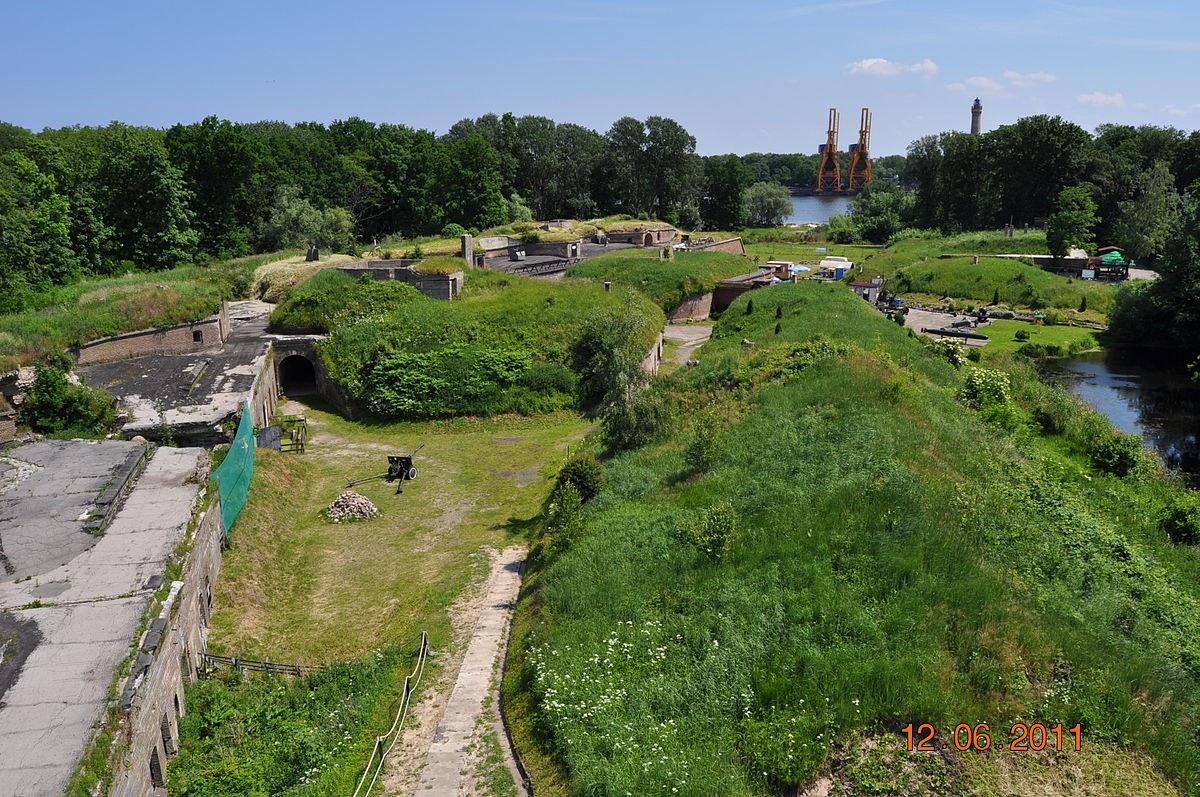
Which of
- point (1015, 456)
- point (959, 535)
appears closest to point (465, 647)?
point (959, 535)

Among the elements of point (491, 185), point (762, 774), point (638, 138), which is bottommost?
point (762, 774)

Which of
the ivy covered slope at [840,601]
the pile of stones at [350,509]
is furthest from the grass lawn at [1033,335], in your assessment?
the pile of stones at [350,509]

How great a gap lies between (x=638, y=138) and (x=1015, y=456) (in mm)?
72841

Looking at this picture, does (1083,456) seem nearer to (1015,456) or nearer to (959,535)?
(1015,456)

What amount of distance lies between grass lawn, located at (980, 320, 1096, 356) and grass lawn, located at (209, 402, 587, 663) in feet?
99.5

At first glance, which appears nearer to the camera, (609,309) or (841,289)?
(609,309)

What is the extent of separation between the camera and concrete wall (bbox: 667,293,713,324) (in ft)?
163

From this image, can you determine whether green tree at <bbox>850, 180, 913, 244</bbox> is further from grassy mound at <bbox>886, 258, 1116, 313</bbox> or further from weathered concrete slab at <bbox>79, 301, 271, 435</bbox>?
weathered concrete slab at <bbox>79, 301, 271, 435</bbox>

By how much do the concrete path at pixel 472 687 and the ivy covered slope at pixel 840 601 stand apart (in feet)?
2.25

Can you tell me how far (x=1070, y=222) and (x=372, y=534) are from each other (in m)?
Result: 67.7

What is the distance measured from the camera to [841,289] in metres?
47.6

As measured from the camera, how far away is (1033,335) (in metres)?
49.7

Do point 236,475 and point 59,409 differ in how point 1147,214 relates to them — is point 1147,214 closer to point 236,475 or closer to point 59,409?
point 236,475
